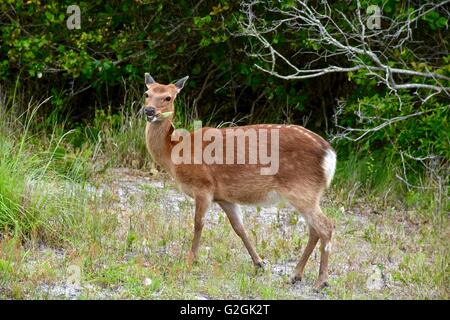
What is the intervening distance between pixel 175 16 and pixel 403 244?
5009 mm

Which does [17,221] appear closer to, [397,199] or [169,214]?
[169,214]

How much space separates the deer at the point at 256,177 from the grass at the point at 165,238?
0.31 m

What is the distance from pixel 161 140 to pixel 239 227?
991mm

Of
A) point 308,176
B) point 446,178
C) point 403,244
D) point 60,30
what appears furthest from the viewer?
point 60,30

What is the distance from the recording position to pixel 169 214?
30.6 feet

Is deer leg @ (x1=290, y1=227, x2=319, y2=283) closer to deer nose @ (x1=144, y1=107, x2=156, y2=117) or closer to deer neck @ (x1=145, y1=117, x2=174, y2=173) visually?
deer neck @ (x1=145, y1=117, x2=174, y2=173)

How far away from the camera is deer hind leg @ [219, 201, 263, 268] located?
8.10 m

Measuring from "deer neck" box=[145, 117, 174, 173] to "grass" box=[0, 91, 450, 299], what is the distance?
0.68 meters

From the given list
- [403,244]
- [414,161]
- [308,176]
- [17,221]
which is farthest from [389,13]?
[17,221]

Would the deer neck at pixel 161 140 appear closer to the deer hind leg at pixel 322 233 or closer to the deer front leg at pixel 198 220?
the deer front leg at pixel 198 220

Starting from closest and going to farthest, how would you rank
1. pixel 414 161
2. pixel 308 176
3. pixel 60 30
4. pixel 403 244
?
pixel 308 176 < pixel 403 244 < pixel 414 161 < pixel 60 30

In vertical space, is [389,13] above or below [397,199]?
above

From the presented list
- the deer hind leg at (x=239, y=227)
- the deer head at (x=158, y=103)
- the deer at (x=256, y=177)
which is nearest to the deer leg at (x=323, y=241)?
the deer at (x=256, y=177)
